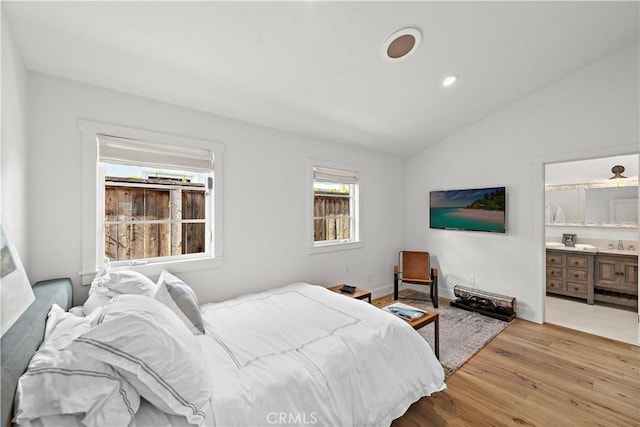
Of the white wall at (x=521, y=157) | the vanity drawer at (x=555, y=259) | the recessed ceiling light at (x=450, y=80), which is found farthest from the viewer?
the vanity drawer at (x=555, y=259)

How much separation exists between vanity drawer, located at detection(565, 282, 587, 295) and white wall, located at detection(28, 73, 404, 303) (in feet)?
8.42

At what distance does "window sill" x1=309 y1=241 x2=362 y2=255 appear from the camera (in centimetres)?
350

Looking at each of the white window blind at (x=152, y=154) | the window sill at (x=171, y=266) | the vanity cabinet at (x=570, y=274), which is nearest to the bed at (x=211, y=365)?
the window sill at (x=171, y=266)

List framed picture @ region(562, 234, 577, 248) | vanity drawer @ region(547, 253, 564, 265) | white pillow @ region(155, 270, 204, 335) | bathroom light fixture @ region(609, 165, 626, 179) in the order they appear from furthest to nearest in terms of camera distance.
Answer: framed picture @ region(562, 234, 577, 248)
vanity drawer @ region(547, 253, 564, 265)
bathroom light fixture @ region(609, 165, 626, 179)
white pillow @ region(155, 270, 204, 335)

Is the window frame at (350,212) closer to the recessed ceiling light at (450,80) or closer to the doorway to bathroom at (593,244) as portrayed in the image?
the recessed ceiling light at (450,80)

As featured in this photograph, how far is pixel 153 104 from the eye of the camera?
2.36m

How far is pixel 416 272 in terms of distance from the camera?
4.14 metres

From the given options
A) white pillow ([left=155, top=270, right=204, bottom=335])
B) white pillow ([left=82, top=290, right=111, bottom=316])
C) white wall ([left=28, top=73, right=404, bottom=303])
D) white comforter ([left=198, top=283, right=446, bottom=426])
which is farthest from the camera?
white wall ([left=28, top=73, right=404, bottom=303])

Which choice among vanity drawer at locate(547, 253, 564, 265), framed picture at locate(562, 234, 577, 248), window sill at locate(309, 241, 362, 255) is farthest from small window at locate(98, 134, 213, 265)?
framed picture at locate(562, 234, 577, 248)

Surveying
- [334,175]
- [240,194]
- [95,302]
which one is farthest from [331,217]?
[95,302]

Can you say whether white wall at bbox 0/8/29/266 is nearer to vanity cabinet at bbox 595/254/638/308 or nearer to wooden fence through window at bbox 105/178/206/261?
wooden fence through window at bbox 105/178/206/261

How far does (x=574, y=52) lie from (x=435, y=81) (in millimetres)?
1468

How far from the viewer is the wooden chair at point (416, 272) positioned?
389cm

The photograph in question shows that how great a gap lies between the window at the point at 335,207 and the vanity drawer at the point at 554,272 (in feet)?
10.3
